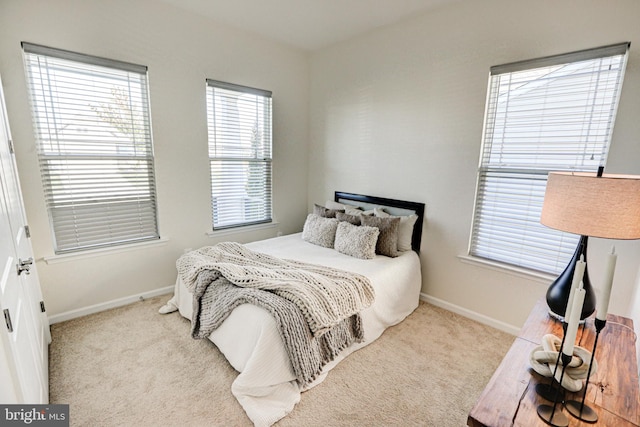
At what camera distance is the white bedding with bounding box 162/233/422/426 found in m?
1.71

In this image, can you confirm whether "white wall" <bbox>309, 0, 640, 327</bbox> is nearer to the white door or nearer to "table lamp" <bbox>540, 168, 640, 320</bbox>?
"table lamp" <bbox>540, 168, 640, 320</bbox>

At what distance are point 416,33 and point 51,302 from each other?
4018mm

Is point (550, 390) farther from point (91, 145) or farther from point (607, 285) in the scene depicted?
point (91, 145)

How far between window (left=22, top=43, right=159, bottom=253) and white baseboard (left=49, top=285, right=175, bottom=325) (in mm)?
546

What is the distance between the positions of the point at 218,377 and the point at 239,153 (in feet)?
7.74

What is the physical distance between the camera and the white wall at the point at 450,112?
1.97 meters

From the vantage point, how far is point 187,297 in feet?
8.29

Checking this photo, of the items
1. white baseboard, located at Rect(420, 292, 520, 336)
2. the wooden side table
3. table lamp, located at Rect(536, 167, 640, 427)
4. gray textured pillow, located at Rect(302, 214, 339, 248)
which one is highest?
table lamp, located at Rect(536, 167, 640, 427)

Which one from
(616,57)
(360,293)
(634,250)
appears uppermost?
(616,57)

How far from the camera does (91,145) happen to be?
8.25 feet

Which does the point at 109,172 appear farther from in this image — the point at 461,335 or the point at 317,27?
the point at 461,335

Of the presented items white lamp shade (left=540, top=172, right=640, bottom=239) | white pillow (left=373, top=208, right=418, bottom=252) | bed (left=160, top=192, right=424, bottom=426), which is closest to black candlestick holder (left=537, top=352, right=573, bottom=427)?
white lamp shade (left=540, top=172, right=640, bottom=239)

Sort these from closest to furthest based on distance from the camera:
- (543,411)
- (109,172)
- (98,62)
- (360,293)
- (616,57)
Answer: (543,411) < (616,57) < (360,293) < (98,62) < (109,172)

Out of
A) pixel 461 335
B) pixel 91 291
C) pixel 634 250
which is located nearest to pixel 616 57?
pixel 634 250
